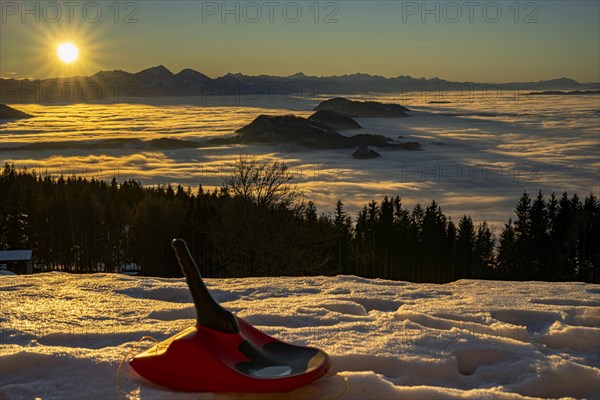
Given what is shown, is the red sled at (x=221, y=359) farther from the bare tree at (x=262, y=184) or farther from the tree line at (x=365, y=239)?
the tree line at (x=365, y=239)

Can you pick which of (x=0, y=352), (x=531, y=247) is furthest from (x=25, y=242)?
(x=0, y=352)

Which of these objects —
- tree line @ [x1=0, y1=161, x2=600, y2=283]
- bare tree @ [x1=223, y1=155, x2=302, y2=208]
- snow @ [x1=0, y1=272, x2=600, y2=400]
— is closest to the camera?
snow @ [x1=0, y1=272, x2=600, y2=400]

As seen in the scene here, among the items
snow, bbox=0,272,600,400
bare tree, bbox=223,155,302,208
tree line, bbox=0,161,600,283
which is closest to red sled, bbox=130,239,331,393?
snow, bbox=0,272,600,400

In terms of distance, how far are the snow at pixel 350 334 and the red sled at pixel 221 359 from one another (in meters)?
0.14

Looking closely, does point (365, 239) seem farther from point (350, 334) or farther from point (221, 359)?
point (221, 359)

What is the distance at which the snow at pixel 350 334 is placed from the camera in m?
5.99

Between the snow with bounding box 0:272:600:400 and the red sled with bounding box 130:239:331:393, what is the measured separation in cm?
14

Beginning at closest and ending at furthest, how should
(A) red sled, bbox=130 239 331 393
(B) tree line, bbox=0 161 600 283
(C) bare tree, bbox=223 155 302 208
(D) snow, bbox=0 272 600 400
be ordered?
(A) red sled, bbox=130 239 331 393 < (D) snow, bbox=0 272 600 400 < (C) bare tree, bbox=223 155 302 208 < (B) tree line, bbox=0 161 600 283

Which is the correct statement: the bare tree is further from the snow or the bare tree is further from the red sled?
the red sled

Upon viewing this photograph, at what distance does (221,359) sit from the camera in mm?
5617

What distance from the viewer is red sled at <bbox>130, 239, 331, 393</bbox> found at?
539 centimetres

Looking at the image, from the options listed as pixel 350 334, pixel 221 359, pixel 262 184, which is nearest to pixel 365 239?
pixel 262 184

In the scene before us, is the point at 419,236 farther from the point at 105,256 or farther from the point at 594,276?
the point at 105,256

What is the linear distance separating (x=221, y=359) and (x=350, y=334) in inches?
96.2
